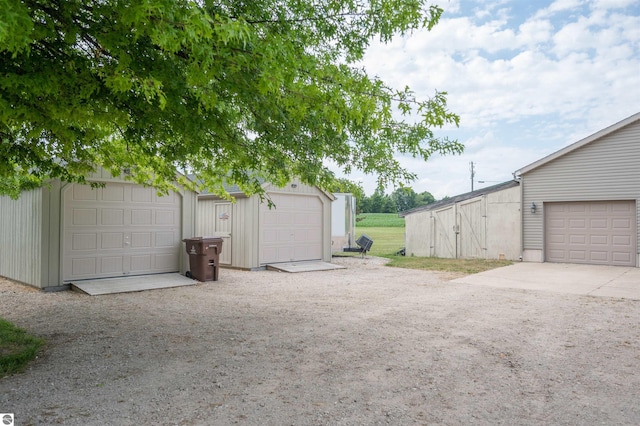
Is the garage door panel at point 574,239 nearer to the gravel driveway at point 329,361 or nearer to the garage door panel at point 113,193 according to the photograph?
A: the gravel driveway at point 329,361

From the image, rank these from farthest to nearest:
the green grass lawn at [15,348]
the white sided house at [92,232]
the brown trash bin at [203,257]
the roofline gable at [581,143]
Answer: the roofline gable at [581,143], the brown trash bin at [203,257], the white sided house at [92,232], the green grass lawn at [15,348]

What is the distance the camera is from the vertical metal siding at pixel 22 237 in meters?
9.22

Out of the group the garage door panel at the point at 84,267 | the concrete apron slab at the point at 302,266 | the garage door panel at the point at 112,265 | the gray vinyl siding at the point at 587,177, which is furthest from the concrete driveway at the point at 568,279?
the garage door panel at the point at 84,267

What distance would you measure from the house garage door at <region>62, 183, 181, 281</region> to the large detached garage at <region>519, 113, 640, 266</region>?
38.0 ft

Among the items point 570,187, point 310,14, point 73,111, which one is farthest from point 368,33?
point 570,187

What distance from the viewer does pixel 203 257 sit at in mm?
10609

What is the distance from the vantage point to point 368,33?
4.77 m

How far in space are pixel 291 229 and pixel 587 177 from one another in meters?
9.55

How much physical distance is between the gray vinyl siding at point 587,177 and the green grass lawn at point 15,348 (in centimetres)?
1443

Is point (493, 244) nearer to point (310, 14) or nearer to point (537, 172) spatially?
point (537, 172)

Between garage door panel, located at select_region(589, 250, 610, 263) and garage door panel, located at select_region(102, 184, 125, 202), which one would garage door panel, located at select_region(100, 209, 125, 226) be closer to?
garage door panel, located at select_region(102, 184, 125, 202)

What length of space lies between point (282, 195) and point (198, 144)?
908cm

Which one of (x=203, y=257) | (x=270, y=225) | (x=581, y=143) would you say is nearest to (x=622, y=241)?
(x=581, y=143)

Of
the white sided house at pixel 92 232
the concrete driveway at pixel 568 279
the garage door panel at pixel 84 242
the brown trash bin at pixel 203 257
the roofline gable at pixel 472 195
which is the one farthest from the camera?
the roofline gable at pixel 472 195
